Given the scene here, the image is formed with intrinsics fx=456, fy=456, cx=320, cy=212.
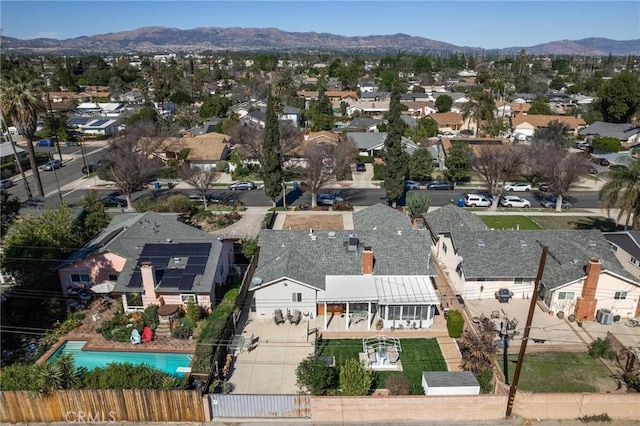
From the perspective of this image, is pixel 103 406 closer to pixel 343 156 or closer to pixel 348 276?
pixel 348 276

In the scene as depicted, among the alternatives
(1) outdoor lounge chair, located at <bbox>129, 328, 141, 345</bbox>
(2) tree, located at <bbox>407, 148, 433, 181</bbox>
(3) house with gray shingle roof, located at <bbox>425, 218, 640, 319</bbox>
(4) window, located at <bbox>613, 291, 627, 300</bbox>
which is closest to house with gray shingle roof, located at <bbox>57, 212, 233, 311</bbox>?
(1) outdoor lounge chair, located at <bbox>129, 328, 141, 345</bbox>

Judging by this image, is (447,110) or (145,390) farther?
(447,110)

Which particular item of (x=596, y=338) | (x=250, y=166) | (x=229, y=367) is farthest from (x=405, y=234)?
(x=250, y=166)

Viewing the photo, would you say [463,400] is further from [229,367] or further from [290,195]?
[290,195]

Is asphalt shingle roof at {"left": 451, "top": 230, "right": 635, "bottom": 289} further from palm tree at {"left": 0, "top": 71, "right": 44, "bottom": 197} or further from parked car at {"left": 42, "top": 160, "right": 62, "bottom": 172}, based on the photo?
parked car at {"left": 42, "top": 160, "right": 62, "bottom": 172}

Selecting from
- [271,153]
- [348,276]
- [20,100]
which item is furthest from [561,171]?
[20,100]

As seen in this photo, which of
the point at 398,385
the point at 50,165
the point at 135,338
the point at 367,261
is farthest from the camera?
the point at 50,165
